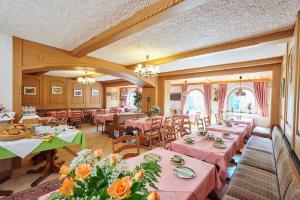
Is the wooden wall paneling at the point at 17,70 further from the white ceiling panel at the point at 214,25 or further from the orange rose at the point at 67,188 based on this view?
the orange rose at the point at 67,188

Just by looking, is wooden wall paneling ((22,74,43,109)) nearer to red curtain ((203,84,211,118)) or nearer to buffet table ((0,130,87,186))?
buffet table ((0,130,87,186))

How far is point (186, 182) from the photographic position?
135 cm

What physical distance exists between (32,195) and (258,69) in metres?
6.03

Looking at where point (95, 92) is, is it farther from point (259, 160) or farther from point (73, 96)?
point (259, 160)

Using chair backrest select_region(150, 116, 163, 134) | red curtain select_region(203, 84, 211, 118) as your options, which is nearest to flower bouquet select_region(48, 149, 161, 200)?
chair backrest select_region(150, 116, 163, 134)

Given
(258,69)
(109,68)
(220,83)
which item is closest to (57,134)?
(109,68)

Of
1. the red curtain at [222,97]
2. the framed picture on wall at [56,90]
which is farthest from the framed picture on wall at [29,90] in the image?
the red curtain at [222,97]

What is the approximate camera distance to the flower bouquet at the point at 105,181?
1.99 ft

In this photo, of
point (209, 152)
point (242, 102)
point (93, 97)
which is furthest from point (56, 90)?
point (242, 102)

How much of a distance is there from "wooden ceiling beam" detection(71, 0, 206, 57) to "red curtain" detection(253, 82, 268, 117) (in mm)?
7608

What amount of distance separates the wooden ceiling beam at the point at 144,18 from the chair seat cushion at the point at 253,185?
209cm

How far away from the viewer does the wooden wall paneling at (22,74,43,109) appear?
23.2ft

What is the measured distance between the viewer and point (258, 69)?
183 inches

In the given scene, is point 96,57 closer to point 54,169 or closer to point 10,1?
point 10,1
